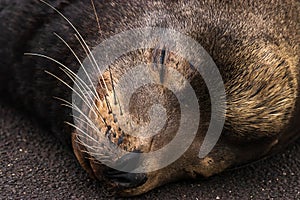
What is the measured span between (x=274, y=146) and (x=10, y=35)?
129 centimetres

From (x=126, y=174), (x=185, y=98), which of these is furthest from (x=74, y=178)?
(x=185, y=98)

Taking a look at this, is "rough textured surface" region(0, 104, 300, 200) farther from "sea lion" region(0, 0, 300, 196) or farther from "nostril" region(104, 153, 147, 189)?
"nostril" region(104, 153, 147, 189)

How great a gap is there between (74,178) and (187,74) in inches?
28.0

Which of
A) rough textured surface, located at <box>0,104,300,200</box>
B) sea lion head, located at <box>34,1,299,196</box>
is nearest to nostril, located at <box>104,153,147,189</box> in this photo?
sea lion head, located at <box>34,1,299,196</box>

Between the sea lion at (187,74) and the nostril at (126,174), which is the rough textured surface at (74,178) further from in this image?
the nostril at (126,174)

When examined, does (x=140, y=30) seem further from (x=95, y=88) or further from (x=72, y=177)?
(x=72, y=177)

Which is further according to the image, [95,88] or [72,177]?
[72,177]

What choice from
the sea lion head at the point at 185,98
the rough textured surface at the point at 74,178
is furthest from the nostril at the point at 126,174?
the rough textured surface at the point at 74,178

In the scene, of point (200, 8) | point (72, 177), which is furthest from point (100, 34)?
point (72, 177)

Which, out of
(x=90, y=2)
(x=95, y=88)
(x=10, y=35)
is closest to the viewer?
(x=95, y=88)

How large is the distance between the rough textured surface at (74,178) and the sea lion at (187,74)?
0.09 metres

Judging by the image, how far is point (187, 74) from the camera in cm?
278

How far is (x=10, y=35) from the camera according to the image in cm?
325

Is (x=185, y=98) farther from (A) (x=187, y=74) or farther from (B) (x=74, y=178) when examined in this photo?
(B) (x=74, y=178)
